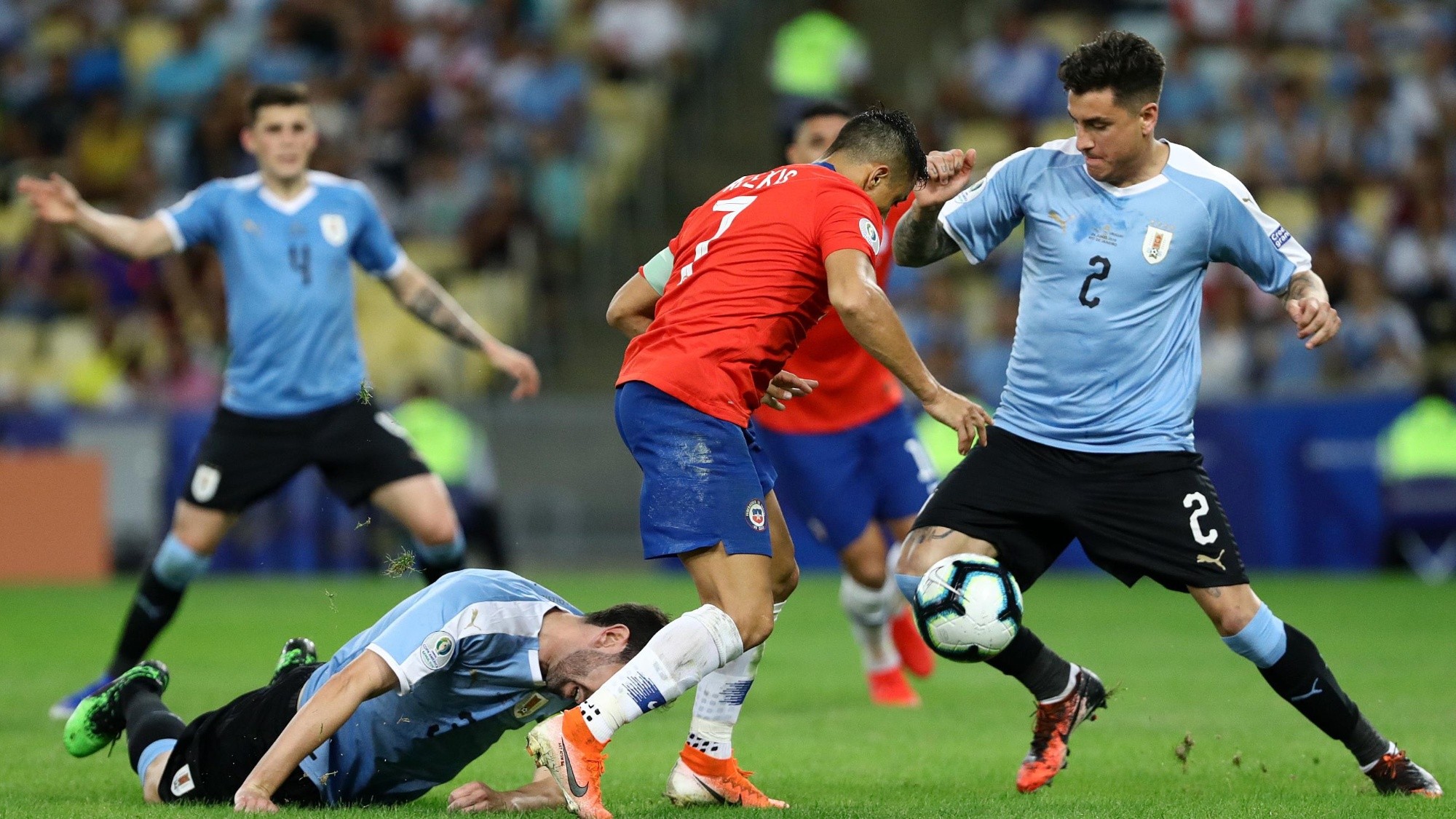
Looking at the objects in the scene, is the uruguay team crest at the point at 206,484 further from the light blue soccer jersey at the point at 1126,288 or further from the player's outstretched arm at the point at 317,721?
the light blue soccer jersey at the point at 1126,288

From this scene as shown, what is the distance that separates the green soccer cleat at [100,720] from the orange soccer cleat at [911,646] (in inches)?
175

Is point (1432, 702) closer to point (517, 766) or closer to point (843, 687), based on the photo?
point (843, 687)

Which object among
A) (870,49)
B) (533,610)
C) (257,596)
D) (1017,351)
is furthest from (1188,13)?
(533,610)

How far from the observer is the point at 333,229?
30.7 ft

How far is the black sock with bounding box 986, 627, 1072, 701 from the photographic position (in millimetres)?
6629

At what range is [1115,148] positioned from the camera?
6.36m

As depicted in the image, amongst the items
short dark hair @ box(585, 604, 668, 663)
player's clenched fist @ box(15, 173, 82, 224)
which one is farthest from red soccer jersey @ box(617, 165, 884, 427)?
player's clenched fist @ box(15, 173, 82, 224)

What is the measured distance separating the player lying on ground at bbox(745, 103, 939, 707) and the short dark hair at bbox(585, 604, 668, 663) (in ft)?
11.1

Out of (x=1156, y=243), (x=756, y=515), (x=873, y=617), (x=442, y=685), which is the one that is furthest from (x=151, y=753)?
(x=873, y=617)

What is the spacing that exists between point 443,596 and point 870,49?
17189 mm

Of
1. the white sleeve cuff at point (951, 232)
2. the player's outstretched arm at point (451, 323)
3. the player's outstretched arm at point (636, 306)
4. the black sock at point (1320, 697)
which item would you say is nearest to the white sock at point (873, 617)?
the player's outstretched arm at point (451, 323)

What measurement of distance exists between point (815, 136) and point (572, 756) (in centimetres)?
464

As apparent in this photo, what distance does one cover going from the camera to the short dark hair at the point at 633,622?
5.77 metres

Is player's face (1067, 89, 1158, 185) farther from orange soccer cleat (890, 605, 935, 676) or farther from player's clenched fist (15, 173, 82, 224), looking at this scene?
player's clenched fist (15, 173, 82, 224)
